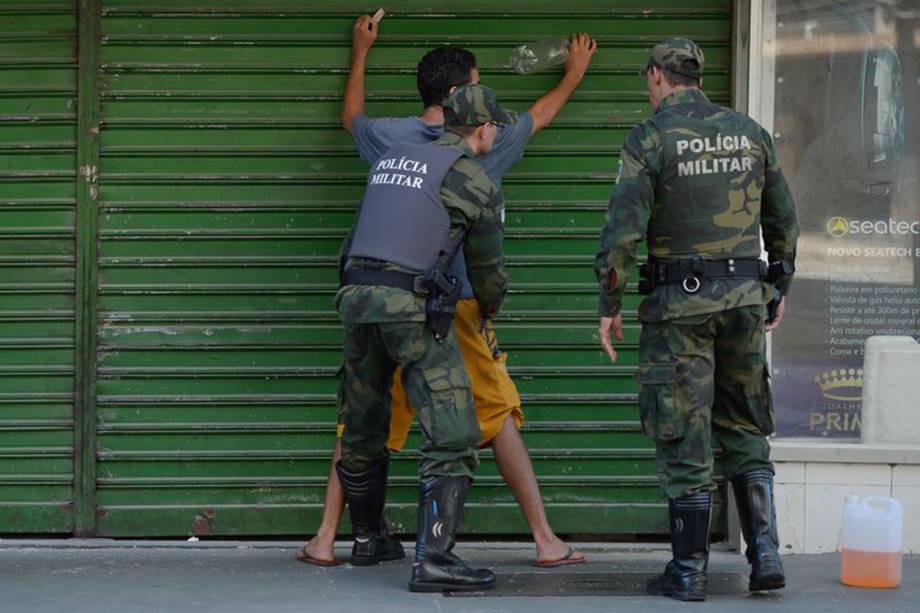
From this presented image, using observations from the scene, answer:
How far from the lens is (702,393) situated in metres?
6.59

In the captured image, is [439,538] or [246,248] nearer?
[439,538]

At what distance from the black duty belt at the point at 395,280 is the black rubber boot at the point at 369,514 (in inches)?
34.4

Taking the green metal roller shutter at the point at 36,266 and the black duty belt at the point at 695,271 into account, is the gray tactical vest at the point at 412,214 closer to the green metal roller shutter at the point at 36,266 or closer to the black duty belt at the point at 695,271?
the black duty belt at the point at 695,271

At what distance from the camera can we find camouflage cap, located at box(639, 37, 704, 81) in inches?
263

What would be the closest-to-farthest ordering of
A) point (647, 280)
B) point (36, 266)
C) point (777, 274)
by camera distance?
point (647, 280)
point (777, 274)
point (36, 266)

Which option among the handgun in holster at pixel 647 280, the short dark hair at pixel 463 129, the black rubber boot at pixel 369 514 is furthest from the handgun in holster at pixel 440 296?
the black rubber boot at pixel 369 514

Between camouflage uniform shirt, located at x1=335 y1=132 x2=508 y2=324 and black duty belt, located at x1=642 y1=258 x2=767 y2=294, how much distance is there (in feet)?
1.95

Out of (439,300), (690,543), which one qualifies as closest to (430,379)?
(439,300)

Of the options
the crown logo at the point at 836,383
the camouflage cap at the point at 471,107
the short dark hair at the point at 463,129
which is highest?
the camouflage cap at the point at 471,107

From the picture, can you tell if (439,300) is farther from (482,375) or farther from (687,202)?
(687,202)

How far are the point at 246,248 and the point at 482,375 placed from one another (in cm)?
131

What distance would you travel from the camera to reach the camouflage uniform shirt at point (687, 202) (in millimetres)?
6531

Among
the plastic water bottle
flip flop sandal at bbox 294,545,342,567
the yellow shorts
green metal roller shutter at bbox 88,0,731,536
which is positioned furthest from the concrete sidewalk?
the plastic water bottle

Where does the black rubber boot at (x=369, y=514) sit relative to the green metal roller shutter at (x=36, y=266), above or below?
below
